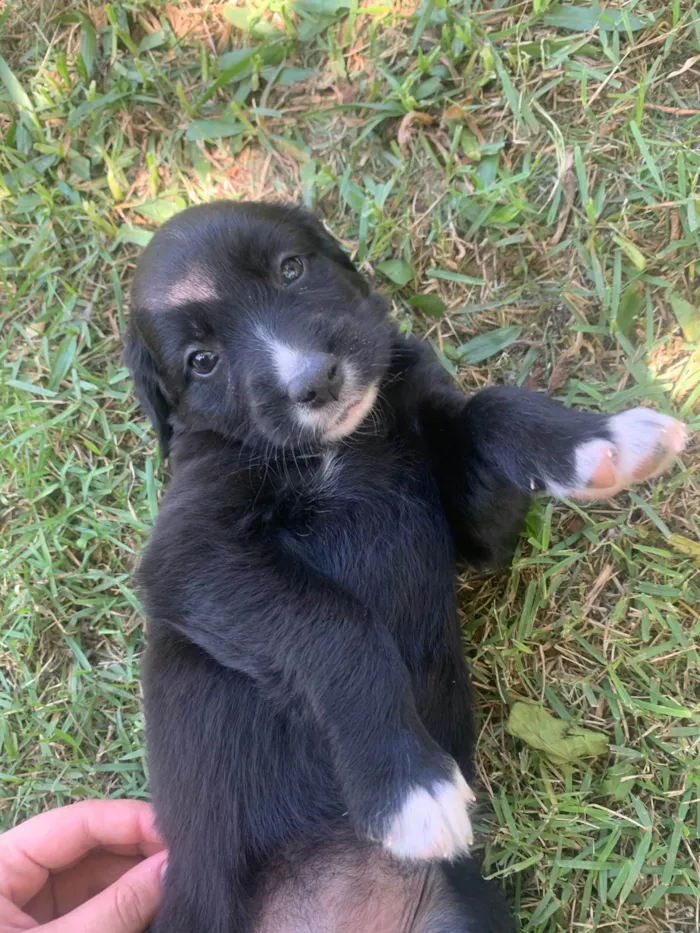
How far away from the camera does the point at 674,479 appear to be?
2895 millimetres

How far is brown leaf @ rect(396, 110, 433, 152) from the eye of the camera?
337 cm

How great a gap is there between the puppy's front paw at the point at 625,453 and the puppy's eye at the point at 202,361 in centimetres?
124

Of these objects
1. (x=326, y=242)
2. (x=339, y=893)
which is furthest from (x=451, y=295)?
(x=339, y=893)

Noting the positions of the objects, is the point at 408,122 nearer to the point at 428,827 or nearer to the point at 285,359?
the point at 285,359

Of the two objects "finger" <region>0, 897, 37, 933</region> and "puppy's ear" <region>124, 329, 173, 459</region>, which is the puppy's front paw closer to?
"puppy's ear" <region>124, 329, 173, 459</region>

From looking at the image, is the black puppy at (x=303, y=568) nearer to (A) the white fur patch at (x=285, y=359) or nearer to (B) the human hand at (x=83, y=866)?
(A) the white fur patch at (x=285, y=359)

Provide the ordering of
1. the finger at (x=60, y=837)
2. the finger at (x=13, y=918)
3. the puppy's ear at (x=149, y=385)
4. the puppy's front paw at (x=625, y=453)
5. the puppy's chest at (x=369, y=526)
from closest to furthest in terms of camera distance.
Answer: the puppy's front paw at (x=625, y=453)
the puppy's chest at (x=369, y=526)
the puppy's ear at (x=149, y=385)
the finger at (x=13, y=918)
the finger at (x=60, y=837)

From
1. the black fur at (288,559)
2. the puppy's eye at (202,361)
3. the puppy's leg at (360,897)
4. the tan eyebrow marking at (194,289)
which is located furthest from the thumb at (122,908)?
the tan eyebrow marking at (194,289)

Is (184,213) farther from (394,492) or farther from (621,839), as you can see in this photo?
(621,839)

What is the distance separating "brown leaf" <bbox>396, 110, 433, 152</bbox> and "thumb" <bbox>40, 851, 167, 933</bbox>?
3154mm

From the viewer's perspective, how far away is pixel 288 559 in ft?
7.91

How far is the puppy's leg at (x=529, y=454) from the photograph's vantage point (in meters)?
2.41

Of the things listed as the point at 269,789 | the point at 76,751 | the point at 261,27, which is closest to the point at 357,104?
the point at 261,27

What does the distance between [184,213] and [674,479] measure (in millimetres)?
2083
